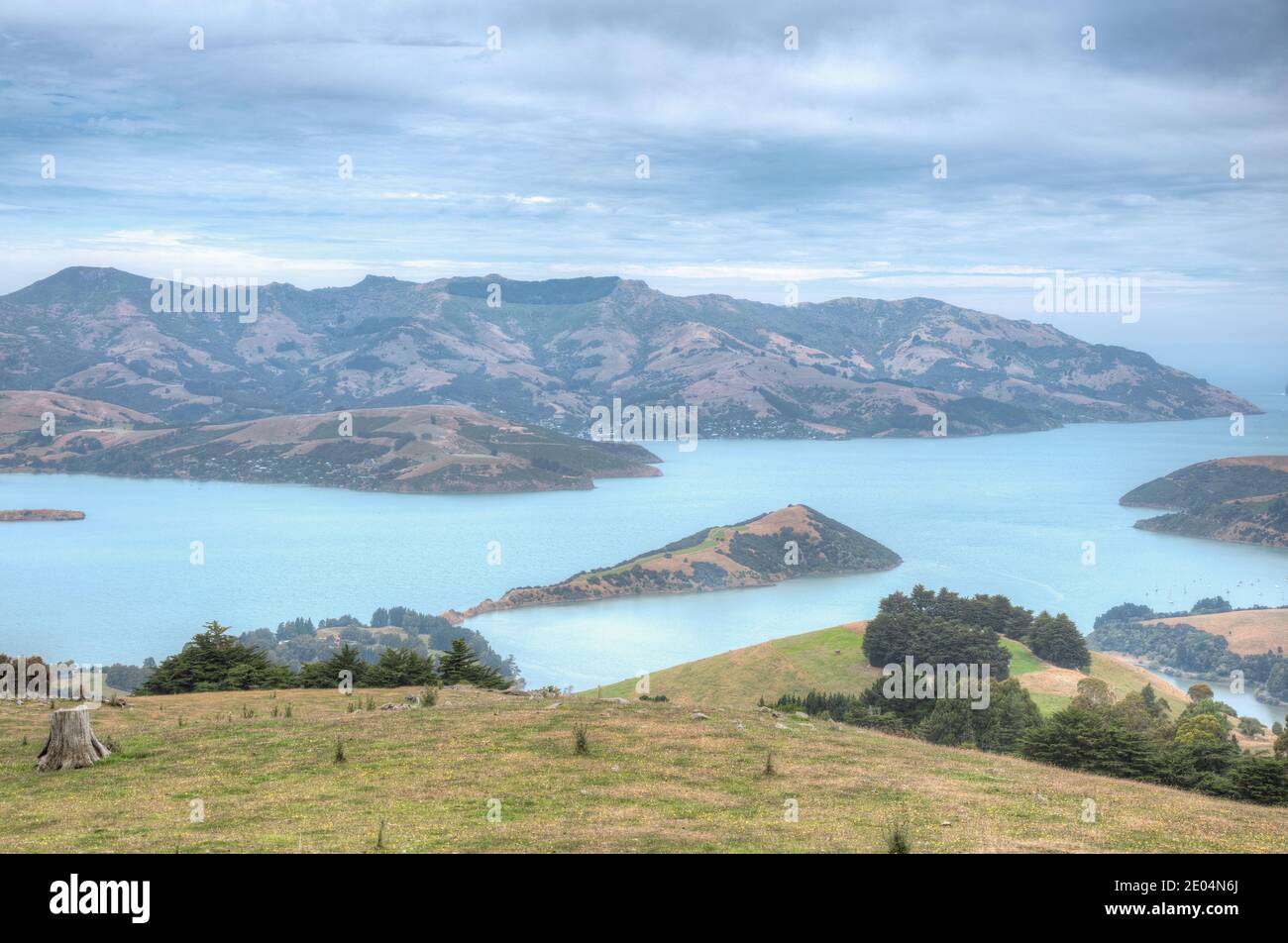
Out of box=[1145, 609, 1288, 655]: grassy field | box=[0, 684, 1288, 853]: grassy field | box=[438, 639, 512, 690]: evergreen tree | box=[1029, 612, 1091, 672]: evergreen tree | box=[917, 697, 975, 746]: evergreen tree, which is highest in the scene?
box=[0, 684, 1288, 853]: grassy field

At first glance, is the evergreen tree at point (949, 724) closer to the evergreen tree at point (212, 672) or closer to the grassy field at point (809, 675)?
the grassy field at point (809, 675)

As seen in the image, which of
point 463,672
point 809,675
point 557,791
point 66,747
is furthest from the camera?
point 809,675

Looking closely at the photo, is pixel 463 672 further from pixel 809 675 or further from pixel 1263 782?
pixel 809 675

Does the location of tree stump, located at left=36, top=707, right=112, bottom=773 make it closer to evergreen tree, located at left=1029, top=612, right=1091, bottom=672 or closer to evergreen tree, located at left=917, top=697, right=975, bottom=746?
evergreen tree, located at left=917, top=697, right=975, bottom=746

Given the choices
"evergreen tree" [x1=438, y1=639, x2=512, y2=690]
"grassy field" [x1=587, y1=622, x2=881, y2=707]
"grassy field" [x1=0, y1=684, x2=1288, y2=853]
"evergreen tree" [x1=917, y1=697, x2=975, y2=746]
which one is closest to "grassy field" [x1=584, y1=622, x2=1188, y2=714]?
"grassy field" [x1=587, y1=622, x2=881, y2=707]

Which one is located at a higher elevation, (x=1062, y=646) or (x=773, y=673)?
(x=1062, y=646)

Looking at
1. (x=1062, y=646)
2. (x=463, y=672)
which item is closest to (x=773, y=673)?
(x=1062, y=646)
